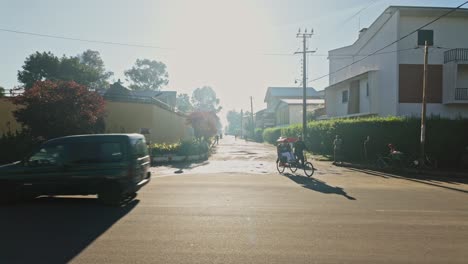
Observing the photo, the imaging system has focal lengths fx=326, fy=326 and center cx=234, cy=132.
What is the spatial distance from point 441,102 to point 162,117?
2297cm

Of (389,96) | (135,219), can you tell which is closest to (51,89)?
(135,219)

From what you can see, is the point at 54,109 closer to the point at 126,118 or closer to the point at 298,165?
the point at 126,118

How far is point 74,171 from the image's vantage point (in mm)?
8016

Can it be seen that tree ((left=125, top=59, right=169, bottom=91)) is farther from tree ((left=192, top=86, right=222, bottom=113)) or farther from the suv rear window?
the suv rear window

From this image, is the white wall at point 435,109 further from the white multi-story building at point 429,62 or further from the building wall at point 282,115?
the building wall at point 282,115

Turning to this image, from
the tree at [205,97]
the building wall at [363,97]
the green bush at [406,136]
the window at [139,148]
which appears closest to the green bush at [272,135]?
the building wall at [363,97]

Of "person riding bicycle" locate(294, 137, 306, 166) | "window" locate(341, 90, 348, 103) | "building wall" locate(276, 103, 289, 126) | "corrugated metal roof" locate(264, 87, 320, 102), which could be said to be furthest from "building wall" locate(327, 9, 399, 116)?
"corrugated metal roof" locate(264, 87, 320, 102)

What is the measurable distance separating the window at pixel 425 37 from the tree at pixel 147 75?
7351 cm

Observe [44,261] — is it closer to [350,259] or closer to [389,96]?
[350,259]

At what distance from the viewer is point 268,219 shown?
6.98 metres

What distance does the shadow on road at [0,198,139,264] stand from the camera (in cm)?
489

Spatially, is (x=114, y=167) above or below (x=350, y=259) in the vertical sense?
above

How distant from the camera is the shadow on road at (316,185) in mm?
10511

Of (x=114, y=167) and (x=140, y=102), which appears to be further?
(x=140, y=102)
